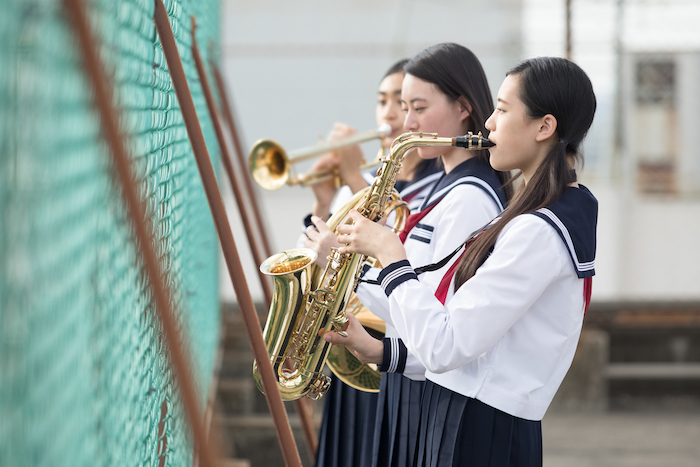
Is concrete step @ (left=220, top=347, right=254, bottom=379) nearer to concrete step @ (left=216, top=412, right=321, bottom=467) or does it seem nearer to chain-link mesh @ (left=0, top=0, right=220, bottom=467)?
concrete step @ (left=216, top=412, right=321, bottom=467)

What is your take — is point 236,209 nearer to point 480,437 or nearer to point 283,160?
point 283,160

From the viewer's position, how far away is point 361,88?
18.8 ft

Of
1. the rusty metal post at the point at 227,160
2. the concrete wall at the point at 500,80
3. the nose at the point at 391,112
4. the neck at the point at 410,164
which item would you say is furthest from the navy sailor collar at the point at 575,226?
the concrete wall at the point at 500,80

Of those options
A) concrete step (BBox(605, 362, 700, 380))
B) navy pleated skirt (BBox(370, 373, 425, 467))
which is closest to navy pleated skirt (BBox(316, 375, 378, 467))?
navy pleated skirt (BBox(370, 373, 425, 467))

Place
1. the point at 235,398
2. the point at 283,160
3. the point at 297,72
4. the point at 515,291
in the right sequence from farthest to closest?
1. the point at 297,72
2. the point at 235,398
3. the point at 283,160
4. the point at 515,291

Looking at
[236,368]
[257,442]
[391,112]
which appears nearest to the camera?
[391,112]

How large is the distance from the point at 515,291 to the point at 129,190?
827 millimetres

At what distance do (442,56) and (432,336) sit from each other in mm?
1006

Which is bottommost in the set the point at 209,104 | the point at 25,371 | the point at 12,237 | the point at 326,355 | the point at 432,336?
the point at 326,355

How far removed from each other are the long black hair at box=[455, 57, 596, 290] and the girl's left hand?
0.53 feet

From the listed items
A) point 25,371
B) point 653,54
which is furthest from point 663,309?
point 25,371

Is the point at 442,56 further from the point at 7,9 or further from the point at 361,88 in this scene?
the point at 361,88

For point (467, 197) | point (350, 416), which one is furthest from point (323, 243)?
point (350, 416)

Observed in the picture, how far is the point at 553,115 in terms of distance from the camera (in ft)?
5.09
